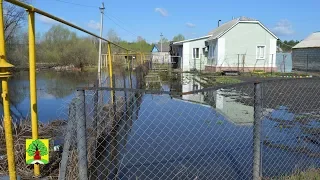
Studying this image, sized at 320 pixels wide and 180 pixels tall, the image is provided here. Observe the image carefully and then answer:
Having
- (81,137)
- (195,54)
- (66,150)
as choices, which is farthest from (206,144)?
(195,54)

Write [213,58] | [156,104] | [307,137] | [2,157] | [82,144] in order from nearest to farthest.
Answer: [82,144], [2,157], [307,137], [156,104], [213,58]

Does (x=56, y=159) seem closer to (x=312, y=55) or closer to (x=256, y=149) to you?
(x=256, y=149)

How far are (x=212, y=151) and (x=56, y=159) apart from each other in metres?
3.27

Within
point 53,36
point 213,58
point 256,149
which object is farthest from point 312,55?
point 53,36

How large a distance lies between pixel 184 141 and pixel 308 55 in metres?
39.9

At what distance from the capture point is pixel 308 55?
42750mm

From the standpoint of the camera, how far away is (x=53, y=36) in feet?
236

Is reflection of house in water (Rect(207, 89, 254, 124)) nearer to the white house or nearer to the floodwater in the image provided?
the floodwater

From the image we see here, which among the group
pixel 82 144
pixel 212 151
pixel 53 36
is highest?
pixel 53 36

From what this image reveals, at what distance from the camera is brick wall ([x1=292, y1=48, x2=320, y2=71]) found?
40656 millimetres

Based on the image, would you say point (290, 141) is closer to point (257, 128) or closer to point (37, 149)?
point (257, 128)

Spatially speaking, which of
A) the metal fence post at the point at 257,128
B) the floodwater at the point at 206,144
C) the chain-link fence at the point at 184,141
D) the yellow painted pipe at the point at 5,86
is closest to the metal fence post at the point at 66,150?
the chain-link fence at the point at 184,141

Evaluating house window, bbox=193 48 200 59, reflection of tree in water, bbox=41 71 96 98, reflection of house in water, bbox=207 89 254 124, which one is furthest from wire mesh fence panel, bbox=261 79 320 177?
house window, bbox=193 48 200 59

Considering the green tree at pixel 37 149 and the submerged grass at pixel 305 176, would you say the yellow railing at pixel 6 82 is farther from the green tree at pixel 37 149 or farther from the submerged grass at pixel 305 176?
the submerged grass at pixel 305 176
